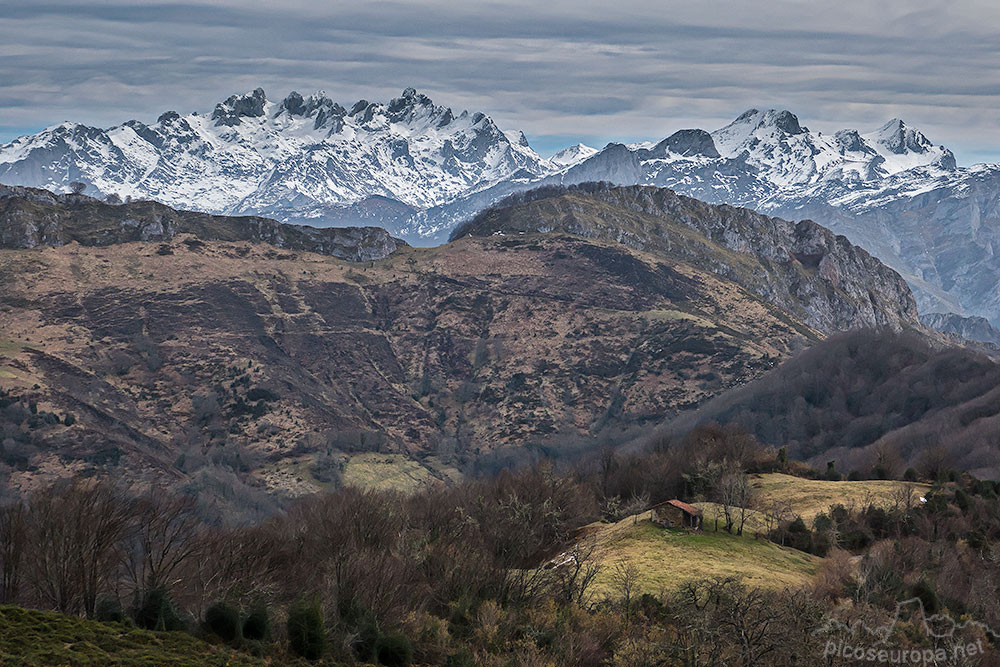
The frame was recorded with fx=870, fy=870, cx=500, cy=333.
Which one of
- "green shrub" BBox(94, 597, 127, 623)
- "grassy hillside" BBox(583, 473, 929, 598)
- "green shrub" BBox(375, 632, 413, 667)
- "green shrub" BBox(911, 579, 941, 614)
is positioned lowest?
"grassy hillside" BBox(583, 473, 929, 598)

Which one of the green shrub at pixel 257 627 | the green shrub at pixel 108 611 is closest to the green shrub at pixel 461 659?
the green shrub at pixel 257 627

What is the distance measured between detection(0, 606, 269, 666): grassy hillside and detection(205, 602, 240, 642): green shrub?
1904mm

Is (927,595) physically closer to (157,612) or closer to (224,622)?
(224,622)

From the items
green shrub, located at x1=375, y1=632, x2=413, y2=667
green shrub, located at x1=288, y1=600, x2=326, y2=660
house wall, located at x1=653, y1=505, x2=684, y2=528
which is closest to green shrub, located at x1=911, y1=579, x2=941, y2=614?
house wall, located at x1=653, y1=505, x2=684, y2=528

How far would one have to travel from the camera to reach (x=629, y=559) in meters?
85.4

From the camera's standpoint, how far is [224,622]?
57719mm

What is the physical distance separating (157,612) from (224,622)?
483 cm

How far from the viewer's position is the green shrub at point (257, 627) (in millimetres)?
57406

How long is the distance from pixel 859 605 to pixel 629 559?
26595 millimetres

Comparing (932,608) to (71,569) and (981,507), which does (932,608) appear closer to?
(981,507)

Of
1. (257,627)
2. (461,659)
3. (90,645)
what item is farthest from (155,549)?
(461,659)

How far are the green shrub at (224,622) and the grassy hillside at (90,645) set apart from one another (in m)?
1.90

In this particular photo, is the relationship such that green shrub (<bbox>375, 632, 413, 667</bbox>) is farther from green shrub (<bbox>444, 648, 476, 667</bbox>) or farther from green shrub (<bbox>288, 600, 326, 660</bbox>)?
green shrub (<bbox>288, 600, 326, 660</bbox>)

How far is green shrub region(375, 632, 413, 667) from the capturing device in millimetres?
58281
